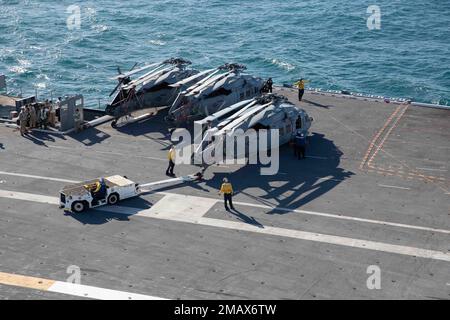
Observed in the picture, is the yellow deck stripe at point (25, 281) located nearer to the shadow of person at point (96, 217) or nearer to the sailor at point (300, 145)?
the shadow of person at point (96, 217)

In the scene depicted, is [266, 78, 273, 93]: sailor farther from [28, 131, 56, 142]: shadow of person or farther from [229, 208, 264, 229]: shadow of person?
[229, 208, 264, 229]: shadow of person

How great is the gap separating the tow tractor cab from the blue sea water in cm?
4183

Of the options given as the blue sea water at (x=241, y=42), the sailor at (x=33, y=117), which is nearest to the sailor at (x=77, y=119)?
the sailor at (x=33, y=117)

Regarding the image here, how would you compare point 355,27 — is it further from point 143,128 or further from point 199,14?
point 143,128

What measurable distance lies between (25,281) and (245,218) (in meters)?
12.3

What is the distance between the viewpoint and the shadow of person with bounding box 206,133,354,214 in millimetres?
40125

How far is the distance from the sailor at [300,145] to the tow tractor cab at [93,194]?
40.3 feet

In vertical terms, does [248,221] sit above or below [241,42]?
below

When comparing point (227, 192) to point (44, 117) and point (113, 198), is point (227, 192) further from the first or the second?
point (44, 117)

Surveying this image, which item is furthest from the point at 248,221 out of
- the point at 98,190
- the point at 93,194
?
the point at 93,194

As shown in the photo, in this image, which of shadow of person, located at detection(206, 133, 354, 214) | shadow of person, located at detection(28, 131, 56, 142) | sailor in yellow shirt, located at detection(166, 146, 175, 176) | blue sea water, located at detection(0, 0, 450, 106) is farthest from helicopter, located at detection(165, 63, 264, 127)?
blue sea water, located at detection(0, 0, 450, 106)

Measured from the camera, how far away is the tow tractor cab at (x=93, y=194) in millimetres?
37625

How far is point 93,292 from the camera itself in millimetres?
29484
